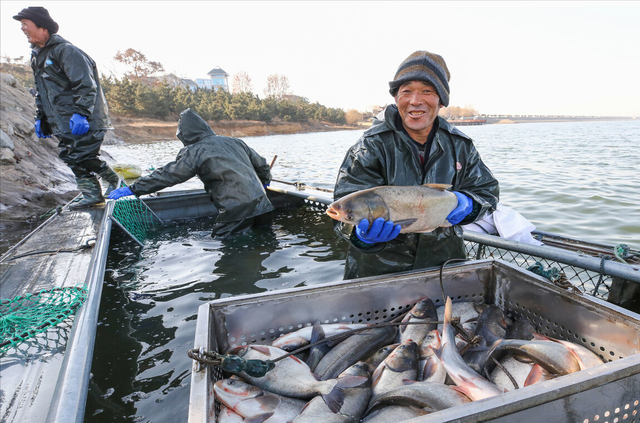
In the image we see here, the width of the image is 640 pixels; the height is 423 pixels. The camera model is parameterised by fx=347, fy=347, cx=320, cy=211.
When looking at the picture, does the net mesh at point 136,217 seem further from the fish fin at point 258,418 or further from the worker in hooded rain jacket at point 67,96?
the fish fin at point 258,418

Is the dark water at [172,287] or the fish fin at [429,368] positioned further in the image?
the dark water at [172,287]

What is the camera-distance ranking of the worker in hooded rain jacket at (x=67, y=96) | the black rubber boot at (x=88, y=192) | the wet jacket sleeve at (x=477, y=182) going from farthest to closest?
the black rubber boot at (x=88, y=192), the worker in hooded rain jacket at (x=67, y=96), the wet jacket sleeve at (x=477, y=182)

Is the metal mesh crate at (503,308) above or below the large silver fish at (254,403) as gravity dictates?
above

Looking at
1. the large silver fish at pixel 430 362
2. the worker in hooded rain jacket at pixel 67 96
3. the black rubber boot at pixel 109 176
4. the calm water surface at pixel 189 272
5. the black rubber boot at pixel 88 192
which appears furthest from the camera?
the black rubber boot at pixel 109 176

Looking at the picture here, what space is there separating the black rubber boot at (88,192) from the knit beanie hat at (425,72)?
6.10m

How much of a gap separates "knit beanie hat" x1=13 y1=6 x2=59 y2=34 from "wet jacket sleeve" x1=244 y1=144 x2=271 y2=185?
344cm

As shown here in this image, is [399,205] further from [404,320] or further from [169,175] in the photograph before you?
[169,175]

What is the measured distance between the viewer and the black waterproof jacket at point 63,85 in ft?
17.9

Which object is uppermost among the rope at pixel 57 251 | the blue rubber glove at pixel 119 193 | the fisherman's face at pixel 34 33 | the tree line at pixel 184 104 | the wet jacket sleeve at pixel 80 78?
the tree line at pixel 184 104

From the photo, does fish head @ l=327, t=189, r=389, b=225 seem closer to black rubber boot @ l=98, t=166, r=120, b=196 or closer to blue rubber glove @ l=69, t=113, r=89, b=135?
blue rubber glove @ l=69, t=113, r=89, b=135

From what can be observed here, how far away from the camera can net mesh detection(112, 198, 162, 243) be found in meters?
6.03

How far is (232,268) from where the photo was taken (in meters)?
5.19

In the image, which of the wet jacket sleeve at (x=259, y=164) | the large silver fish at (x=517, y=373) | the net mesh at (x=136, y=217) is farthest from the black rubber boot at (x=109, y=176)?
the large silver fish at (x=517, y=373)

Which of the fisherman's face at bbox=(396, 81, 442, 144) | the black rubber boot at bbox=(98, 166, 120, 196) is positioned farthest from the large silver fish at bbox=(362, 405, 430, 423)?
the black rubber boot at bbox=(98, 166, 120, 196)
